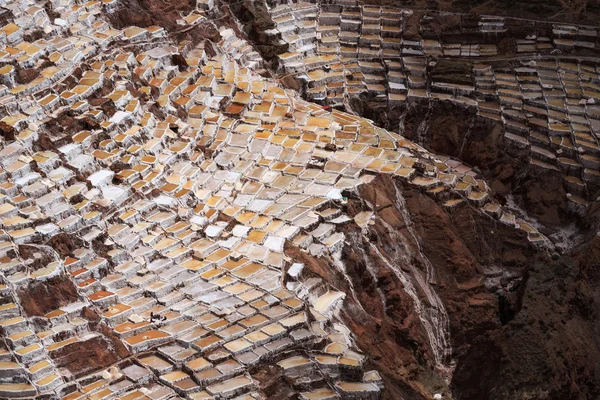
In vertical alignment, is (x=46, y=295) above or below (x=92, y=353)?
above

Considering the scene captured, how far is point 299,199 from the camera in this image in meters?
34.2

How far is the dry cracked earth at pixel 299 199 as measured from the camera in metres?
29.2

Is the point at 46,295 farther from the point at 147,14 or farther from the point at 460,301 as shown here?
the point at 147,14

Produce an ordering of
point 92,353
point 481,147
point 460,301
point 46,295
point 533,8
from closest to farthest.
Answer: point 92,353, point 46,295, point 460,301, point 481,147, point 533,8

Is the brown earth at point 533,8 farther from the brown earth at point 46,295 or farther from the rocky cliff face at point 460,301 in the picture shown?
the brown earth at point 46,295

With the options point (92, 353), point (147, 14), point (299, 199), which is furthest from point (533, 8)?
point (92, 353)

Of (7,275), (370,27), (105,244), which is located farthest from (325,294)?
(370,27)

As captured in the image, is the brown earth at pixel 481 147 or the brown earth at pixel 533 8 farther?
the brown earth at pixel 533 8

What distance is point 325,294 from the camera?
104 feet

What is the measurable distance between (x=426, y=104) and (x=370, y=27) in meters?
4.03

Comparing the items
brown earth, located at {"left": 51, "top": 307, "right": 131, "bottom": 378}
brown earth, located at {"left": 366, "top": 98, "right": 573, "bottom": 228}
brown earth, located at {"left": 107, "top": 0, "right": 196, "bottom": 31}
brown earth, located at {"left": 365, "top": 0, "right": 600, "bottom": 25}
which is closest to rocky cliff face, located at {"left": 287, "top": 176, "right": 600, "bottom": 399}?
brown earth, located at {"left": 366, "top": 98, "right": 573, "bottom": 228}

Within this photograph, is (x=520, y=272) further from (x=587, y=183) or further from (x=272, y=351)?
(x=272, y=351)

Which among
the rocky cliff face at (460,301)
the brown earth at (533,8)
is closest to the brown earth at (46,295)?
the rocky cliff face at (460,301)

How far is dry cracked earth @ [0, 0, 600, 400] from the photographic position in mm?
29203
